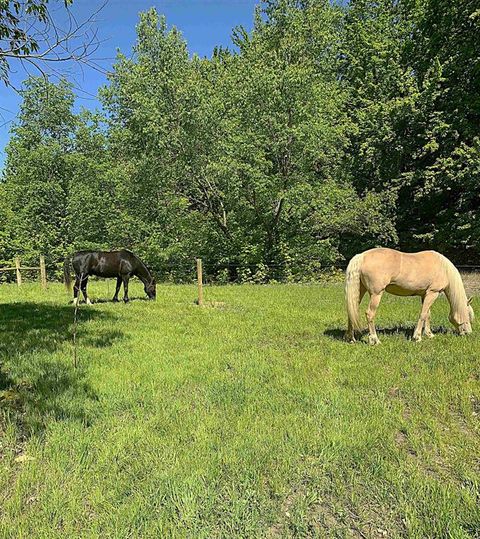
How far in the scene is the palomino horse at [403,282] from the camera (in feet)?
21.8

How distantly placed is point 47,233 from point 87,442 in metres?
23.9

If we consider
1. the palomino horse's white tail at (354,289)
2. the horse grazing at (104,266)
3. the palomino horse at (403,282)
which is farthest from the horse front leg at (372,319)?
the horse grazing at (104,266)

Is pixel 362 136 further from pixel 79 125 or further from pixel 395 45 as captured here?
pixel 79 125

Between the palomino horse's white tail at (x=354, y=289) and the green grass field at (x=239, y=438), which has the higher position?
the palomino horse's white tail at (x=354, y=289)

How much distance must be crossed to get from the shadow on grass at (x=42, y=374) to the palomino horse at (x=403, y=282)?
3.98 meters

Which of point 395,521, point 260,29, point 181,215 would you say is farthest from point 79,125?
point 395,521

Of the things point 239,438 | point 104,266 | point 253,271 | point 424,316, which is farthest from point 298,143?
point 239,438

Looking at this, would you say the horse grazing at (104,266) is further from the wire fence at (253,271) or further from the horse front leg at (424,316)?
the horse front leg at (424,316)

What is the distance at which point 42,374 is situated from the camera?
5.06 meters

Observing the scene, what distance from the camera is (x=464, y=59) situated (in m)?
16.9

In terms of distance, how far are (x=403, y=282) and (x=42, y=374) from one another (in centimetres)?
537

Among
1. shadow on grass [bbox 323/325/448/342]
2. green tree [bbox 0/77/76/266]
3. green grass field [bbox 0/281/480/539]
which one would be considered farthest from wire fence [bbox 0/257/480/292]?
green grass field [bbox 0/281/480/539]

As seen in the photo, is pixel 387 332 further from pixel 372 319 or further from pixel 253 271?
pixel 253 271

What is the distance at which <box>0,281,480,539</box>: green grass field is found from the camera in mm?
2561
